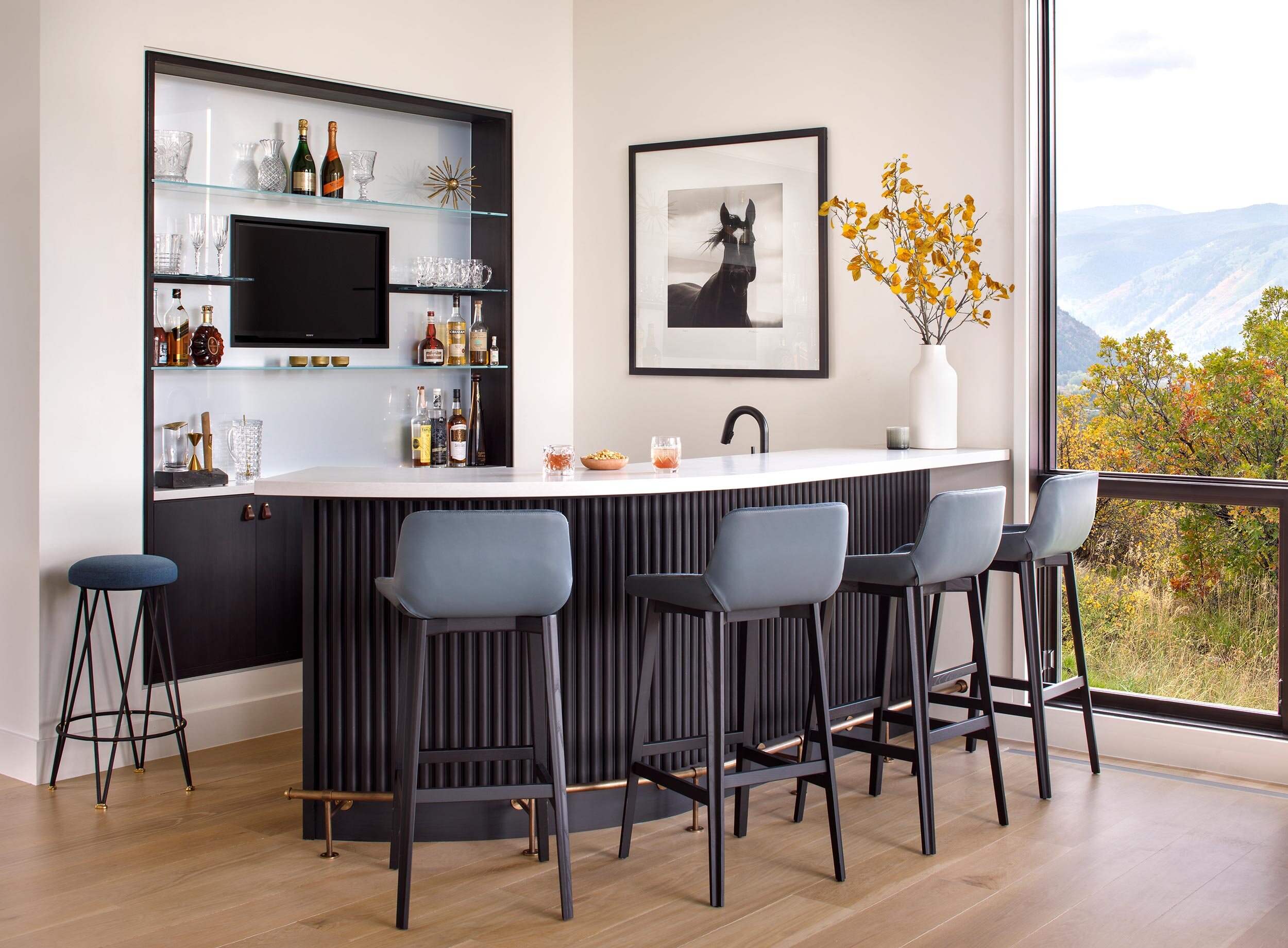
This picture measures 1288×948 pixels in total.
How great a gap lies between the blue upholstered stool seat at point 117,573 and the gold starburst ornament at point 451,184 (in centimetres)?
220

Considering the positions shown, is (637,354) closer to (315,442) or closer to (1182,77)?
(315,442)

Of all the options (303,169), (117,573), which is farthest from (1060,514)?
(303,169)

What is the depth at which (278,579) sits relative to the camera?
4910 mm

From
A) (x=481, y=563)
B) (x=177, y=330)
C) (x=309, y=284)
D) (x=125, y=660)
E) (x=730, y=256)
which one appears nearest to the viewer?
(x=481, y=563)

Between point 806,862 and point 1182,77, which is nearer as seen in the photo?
point 806,862

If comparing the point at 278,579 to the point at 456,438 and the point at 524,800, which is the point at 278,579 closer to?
the point at 456,438

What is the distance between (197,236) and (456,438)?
4.68 feet

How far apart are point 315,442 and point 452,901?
253 centimetres

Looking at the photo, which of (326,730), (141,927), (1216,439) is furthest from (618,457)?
(1216,439)

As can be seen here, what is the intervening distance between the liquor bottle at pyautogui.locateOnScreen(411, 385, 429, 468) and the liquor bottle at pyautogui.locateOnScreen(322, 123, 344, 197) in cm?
95

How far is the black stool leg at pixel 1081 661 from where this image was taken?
4312mm

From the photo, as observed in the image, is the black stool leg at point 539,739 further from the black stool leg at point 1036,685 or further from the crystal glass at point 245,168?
the crystal glass at point 245,168

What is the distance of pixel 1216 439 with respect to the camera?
442cm

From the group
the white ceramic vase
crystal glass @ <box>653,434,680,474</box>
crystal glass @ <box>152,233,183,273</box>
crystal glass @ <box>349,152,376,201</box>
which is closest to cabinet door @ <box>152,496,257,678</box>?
crystal glass @ <box>152,233,183,273</box>
